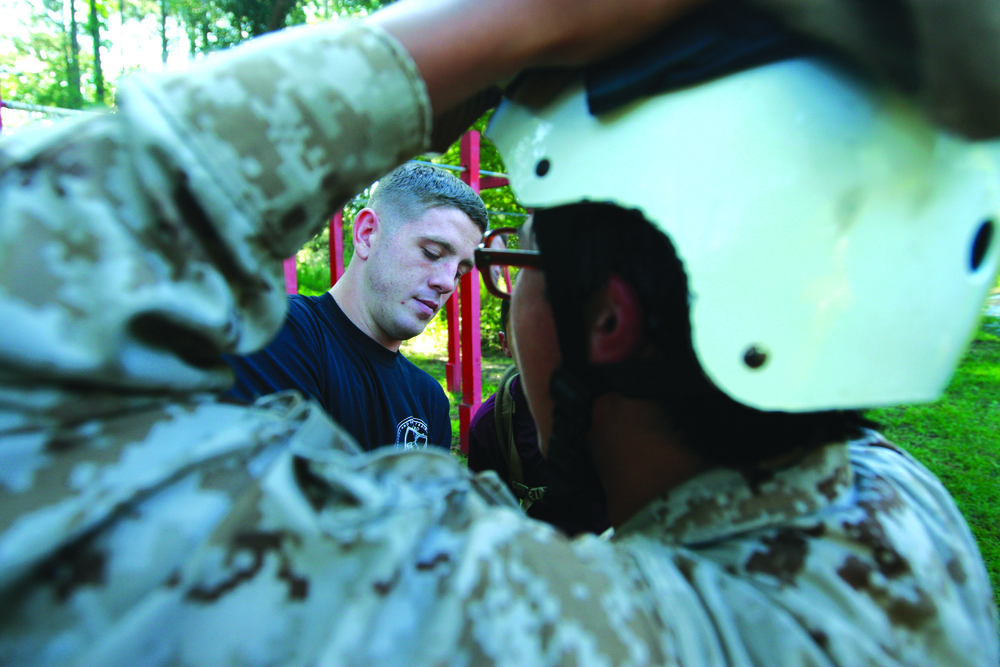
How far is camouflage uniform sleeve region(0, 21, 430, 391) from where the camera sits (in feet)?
2.51

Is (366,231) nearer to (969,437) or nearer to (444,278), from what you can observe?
(444,278)

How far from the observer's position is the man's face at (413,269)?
9.99 ft

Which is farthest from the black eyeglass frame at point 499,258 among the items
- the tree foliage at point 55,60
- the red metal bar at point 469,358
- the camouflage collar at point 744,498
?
the tree foliage at point 55,60

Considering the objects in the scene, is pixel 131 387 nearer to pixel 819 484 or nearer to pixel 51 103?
pixel 819 484

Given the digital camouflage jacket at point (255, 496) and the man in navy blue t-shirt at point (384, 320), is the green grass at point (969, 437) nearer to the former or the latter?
the man in navy blue t-shirt at point (384, 320)

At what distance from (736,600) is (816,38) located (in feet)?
3.32

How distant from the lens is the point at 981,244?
1271 millimetres

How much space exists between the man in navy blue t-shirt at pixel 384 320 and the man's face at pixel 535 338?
1279 mm

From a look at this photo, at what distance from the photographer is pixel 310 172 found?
36.5 inches

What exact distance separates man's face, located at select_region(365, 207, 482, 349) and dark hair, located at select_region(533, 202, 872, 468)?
182 centimetres

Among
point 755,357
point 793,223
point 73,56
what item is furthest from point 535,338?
point 73,56

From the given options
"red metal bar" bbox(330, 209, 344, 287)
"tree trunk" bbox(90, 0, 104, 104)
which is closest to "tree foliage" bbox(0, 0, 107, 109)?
"tree trunk" bbox(90, 0, 104, 104)

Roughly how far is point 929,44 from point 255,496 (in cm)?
125

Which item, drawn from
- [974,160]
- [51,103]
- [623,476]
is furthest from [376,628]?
[51,103]
